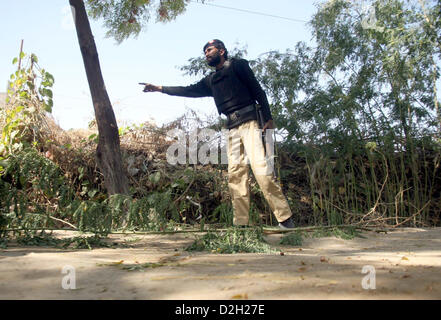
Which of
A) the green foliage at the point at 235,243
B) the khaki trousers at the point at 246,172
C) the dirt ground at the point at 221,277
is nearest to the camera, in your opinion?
the dirt ground at the point at 221,277

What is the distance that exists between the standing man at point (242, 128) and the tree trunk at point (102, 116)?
1.19 meters

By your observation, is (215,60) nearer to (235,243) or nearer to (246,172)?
(246,172)

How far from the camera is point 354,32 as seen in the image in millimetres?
4641

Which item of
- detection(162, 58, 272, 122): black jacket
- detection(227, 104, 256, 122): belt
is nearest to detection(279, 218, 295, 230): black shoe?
detection(162, 58, 272, 122): black jacket

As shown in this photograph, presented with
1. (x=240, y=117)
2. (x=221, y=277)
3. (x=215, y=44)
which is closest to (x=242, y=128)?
(x=240, y=117)

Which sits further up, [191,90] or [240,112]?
[191,90]

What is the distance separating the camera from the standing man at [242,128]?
3336 mm

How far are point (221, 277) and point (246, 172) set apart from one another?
6.42 ft

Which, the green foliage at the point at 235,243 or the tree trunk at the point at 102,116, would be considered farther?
the tree trunk at the point at 102,116

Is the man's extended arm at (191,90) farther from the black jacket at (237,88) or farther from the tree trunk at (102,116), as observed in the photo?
the tree trunk at (102,116)

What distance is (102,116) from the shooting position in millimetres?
4012

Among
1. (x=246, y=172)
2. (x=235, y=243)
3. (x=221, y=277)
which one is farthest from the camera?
(x=246, y=172)

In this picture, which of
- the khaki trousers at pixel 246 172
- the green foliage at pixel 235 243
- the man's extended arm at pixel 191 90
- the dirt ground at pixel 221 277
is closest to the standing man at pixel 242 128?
the khaki trousers at pixel 246 172

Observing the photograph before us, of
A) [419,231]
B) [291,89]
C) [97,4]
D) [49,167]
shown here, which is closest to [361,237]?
[419,231]
